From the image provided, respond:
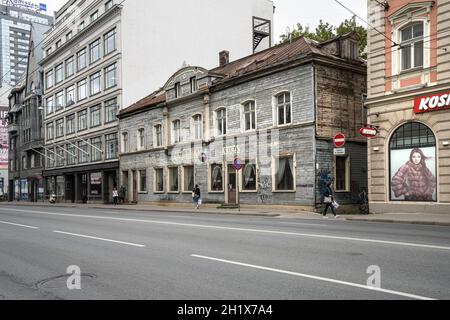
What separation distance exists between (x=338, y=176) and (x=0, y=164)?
6790cm

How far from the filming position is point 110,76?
44906mm

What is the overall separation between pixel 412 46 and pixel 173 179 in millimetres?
19867

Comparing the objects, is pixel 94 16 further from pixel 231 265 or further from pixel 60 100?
pixel 231 265

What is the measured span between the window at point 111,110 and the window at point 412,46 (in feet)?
93.8

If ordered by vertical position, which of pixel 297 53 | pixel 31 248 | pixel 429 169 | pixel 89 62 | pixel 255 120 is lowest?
pixel 31 248

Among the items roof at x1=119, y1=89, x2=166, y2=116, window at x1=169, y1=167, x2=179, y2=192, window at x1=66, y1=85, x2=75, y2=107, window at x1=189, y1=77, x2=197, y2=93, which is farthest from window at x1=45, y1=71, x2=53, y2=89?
window at x1=189, y1=77, x2=197, y2=93

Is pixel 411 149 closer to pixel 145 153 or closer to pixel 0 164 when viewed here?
pixel 145 153

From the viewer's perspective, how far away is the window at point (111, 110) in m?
43.7

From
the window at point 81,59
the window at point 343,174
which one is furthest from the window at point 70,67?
the window at point 343,174

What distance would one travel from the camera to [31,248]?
11.0 metres

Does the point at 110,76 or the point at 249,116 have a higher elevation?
the point at 110,76

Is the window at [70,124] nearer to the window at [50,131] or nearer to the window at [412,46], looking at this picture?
the window at [50,131]

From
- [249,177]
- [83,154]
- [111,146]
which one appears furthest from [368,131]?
[83,154]
